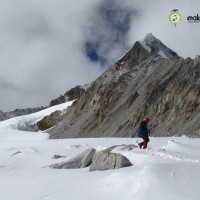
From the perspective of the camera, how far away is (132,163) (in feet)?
50.0

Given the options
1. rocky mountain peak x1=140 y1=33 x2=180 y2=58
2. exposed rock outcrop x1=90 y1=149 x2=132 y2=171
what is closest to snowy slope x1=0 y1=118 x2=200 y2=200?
exposed rock outcrop x1=90 y1=149 x2=132 y2=171

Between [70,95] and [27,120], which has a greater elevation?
[70,95]

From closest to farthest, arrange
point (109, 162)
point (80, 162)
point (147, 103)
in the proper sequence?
1. point (109, 162)
2. point (80, 162)
3. point (147, 103)

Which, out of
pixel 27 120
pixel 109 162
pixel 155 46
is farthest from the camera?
pixel 27 120

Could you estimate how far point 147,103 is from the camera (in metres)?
54.6

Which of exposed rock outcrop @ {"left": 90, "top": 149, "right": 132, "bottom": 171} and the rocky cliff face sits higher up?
the rocky cliff face

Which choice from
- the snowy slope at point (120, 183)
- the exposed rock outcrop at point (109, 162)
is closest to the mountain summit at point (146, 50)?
the exposed rock outcrop at point (109, 162)

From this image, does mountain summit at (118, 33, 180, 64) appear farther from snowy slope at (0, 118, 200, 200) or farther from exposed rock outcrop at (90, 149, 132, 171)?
snowy slope at (0, 118, 200, 200)

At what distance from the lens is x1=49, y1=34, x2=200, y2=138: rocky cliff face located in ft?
153

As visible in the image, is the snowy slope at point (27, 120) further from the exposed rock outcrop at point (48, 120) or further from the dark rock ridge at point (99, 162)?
the dark rock ridge at point (99, 162)

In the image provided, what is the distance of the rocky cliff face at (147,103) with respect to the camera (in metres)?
46.6

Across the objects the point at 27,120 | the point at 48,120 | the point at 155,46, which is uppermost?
the point at 155,46

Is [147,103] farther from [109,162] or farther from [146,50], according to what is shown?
[146,50]

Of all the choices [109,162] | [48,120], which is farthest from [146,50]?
[109,162]
